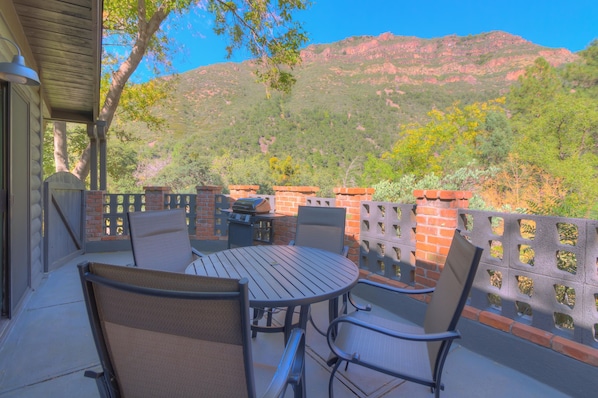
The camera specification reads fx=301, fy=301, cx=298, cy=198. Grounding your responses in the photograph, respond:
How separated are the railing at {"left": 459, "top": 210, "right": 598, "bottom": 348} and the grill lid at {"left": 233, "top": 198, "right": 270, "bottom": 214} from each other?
8.36 feet

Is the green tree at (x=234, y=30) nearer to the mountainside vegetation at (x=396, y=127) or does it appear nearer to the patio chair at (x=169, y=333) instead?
the mountainside vegetation at (x=396, y=127)

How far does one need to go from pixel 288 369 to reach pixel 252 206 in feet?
10.5

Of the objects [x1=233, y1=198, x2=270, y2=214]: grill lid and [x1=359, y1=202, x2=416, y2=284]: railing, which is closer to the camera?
[x1=359, y1=202, x2=416, y2=284]: railing

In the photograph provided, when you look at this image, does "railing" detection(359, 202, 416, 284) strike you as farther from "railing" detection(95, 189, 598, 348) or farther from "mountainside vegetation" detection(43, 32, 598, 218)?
"mountainside vegetation" detection(43, 32, 598, 218)

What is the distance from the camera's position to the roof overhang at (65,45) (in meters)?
2.52

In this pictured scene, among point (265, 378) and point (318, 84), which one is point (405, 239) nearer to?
point (265, 378)

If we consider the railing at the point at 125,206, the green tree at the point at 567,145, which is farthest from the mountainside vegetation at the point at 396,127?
the railing at the point at 125,206

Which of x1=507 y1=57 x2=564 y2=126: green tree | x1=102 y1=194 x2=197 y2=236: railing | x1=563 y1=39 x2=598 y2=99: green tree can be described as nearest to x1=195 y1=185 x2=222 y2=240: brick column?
x1=102 y1=194 x2=197 y2=236: railing

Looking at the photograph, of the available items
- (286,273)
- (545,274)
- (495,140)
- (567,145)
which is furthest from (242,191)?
(495,140)

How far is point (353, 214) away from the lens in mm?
3377

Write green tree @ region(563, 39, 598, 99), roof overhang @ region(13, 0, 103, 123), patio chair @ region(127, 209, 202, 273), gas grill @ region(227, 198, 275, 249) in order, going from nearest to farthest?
patio chair @ region(127, 209, 202, 273), roof overhang @ region(13, 0, 103, 123), gas grill @ region(227, 198, 275, 249), green tree @ region(563, 39, 598, 99)

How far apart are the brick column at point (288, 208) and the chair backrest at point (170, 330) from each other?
3.29m

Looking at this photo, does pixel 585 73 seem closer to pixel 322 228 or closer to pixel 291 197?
pixel 291 197

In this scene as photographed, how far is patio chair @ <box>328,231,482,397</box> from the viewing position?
1254 mm
